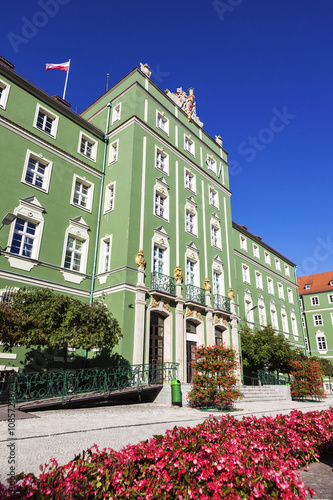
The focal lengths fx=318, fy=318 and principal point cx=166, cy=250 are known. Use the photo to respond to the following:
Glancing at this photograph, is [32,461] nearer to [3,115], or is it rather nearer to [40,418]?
[40,418]

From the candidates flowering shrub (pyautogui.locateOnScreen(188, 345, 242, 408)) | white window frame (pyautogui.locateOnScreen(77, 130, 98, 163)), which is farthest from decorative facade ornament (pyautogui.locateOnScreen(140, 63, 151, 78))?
flowering shrub (pyautogui.locateOnScreen(188, 345, 242, 408))

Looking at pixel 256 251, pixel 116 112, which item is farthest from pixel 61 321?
pixel 256 251

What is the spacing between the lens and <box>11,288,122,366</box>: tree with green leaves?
37.0 ft

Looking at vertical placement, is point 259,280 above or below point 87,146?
below

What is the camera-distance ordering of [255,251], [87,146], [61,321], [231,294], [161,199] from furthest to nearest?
[255,251] → [231,294] → [161,199] → [87,146] → [61,321]

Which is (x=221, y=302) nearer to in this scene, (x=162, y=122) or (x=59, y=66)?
(x=162, y=122)

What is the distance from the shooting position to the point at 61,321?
1188 cm

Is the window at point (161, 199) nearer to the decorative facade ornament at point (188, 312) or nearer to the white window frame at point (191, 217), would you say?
the white window frame at point (191, 217)

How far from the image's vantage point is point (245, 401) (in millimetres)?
16531

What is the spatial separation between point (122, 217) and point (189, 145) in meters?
11.8

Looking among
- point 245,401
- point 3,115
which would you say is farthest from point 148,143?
point 245,401

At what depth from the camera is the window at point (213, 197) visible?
27281 mm

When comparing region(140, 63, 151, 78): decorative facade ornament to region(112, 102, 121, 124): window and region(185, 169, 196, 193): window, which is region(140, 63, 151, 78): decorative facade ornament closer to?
region(112, 102, 121, 124): window

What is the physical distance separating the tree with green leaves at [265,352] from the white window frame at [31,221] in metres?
17.7
